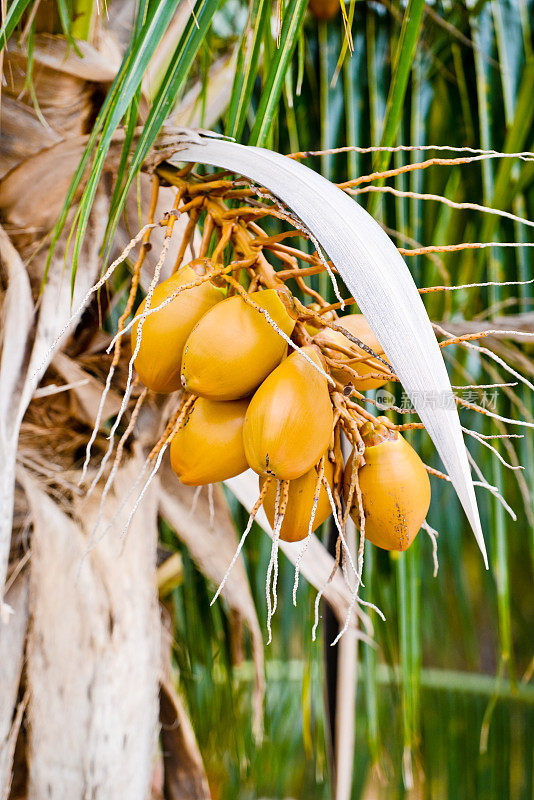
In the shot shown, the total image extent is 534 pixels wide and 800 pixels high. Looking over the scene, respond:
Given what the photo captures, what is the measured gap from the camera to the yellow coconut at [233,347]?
360mm

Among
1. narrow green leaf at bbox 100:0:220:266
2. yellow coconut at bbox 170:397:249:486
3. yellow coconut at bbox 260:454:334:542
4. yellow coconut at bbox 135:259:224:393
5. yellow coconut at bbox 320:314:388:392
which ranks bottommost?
yellow coconut at bbox 260:454:334:542

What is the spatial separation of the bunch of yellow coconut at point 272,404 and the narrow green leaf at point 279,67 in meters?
0.14

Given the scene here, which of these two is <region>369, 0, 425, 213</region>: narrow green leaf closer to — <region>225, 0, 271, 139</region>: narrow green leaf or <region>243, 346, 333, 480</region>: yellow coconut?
<region>225, 0, 271, 139</region>: narrow green leaf

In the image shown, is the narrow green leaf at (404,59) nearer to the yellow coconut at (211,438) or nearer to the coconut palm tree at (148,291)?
the coconut palm tree at (148,291)

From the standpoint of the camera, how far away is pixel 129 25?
0.71 meters

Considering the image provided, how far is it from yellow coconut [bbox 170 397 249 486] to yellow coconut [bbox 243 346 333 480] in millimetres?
29

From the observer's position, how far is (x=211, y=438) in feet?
1.31

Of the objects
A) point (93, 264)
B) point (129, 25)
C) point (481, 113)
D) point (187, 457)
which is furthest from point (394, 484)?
point (481, 113)

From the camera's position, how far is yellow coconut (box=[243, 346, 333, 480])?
13.7 inches

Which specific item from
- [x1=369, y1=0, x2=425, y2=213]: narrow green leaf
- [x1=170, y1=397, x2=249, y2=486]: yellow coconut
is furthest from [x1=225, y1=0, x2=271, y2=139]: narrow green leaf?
[x1=170, y1=397, x2=249, y2=486]: yellow coconut

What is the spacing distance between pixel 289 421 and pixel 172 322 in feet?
0.32

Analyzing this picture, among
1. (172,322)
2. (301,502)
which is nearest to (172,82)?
(172,322)

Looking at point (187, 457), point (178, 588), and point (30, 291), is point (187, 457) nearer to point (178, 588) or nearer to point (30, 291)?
point (30, 291)

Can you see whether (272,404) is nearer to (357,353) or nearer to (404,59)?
(357,353)
